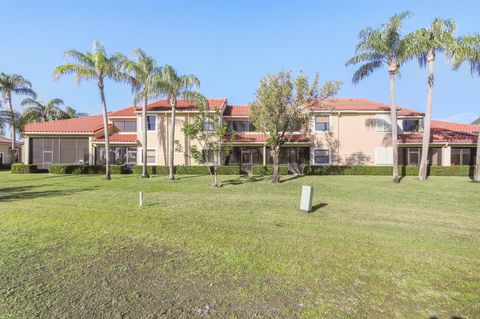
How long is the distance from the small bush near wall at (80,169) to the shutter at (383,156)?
24898 millimetres

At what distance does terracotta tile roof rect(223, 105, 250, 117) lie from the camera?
1127 inches

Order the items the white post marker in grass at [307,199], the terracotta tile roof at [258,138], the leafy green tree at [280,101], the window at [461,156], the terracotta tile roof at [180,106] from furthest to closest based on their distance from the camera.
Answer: the terracotta tile roof at [180,106] < the window at [461,156] < the terracotta tile roof at [258,138] < the leafy green tree at [280,101] < the white post marker in grass at [307,199]

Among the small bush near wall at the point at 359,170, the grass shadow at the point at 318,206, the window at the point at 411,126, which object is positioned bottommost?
the grass shadow at the point at 318,206

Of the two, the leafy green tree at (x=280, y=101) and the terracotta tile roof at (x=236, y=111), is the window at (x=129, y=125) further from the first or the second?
the leafy green tree at (x=280, y=101)

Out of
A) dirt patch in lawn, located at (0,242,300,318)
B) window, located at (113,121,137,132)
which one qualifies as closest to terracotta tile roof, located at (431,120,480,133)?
window, located at (113,121,137,132)

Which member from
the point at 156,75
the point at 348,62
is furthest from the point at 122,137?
the point at 348,62

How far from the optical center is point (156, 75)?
21.4 metres

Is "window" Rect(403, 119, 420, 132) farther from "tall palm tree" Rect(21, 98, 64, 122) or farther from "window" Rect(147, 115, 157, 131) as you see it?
"tall palm tree" Rect(21, 98, 64, 122)

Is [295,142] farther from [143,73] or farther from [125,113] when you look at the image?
[125,113]

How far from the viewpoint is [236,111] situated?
97.7 feet

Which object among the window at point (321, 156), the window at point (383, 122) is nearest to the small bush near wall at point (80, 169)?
the window at point (321, 156)

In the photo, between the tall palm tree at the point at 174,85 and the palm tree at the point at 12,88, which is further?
the palm tree at the point at 12,88

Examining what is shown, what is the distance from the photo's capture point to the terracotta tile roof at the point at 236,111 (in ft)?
93.9

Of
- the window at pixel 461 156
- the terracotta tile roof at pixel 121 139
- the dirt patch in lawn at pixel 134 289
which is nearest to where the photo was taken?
the dirt patch in lawn at pixel 134 289
